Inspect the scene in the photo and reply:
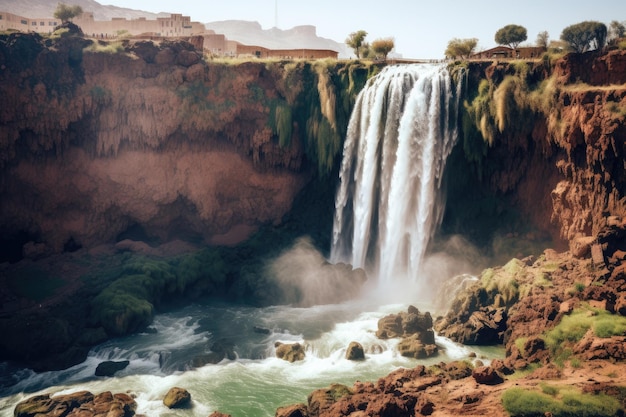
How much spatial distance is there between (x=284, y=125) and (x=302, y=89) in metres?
3.12

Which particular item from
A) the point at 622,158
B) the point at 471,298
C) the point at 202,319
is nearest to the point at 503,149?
the point at 622,158

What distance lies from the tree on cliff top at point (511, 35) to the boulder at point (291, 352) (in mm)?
28460

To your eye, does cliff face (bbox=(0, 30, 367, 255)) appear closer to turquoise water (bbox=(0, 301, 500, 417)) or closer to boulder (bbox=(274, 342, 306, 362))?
turquoise water (bbox=(0, 301, 500, 417))

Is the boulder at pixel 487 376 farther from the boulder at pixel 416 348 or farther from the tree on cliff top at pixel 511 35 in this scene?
the tree on cliff top at pixel 511 35

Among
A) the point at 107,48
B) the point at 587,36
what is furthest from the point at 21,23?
the point at 587,36

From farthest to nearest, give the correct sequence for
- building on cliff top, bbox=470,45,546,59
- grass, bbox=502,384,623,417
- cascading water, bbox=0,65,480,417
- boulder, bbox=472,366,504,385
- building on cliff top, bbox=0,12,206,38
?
building on cliff top, bbox=0,12,206,38
building on cliff top, bbox=470,45,546,59
cascading water, bbox=0,65,480,417
boulder, bbox=472,366,504,385
grass, bbox=502,384,623,417

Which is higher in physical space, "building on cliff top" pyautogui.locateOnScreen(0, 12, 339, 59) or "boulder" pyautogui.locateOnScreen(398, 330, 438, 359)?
"building on cliff top" pyautogui.locateOnScreen(0, 12, 339, 59)

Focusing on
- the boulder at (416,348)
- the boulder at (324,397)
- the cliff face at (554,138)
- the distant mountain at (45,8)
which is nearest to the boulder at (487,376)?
the boulder at (416,348)

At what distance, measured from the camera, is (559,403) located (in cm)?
1972

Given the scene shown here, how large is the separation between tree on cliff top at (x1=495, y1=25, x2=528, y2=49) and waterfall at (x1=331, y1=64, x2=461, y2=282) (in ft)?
31.6

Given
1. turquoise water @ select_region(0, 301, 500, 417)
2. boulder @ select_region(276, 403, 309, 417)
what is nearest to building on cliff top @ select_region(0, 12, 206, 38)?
turquoise water @ select_region(0, 301, 500, 417)

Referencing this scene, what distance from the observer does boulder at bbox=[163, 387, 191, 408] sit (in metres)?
23.9

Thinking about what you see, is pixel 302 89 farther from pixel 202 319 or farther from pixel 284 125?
pixel 202 319

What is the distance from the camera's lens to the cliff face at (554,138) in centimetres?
2926
